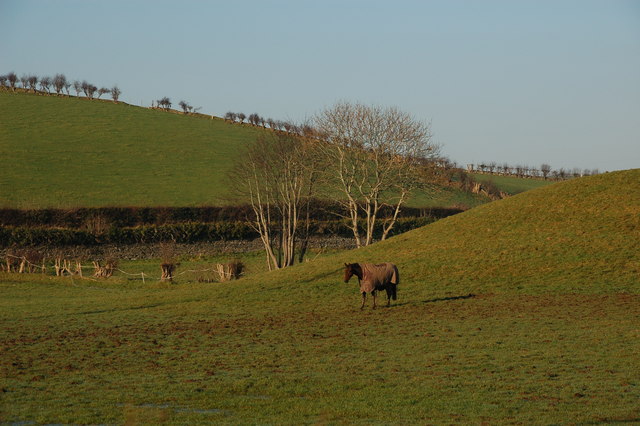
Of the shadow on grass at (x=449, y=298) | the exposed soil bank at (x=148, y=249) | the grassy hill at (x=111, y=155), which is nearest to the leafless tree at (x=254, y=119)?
the grassy hill at (x=111, y=155)

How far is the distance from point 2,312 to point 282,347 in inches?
725

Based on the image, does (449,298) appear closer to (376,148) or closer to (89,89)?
(376,148)

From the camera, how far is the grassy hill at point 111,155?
86312mm

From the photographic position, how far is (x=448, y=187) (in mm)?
112812

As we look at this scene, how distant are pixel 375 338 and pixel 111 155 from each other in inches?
3565

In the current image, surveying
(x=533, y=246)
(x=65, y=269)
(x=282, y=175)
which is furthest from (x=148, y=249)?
(x=533, y=246)

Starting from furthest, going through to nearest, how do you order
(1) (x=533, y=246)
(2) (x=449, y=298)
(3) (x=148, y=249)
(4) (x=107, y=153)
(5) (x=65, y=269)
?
(4) (x=107, y=153) < (3) (x=148, y=249) < (5) (x=65, y=269) < (1) (x=533, y=246) < (2) (x=449, y=298)

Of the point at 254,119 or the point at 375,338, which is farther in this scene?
the point at 254,119

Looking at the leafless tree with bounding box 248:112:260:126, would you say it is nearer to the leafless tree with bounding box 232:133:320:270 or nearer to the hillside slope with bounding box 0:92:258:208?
the hillside slope with bounding box 0:92:258:208

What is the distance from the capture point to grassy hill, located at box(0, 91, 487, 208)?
86312mm

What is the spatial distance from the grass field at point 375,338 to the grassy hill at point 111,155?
105 ft

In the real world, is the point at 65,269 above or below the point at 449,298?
above

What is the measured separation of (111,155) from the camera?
10756 cm

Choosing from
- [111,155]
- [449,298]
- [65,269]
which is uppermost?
[111,155]
